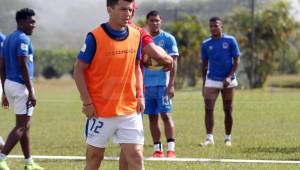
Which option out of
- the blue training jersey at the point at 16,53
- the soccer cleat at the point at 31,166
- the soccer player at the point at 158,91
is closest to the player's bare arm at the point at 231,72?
the soccer player at the point at 158,91

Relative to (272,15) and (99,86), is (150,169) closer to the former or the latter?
(99,86)

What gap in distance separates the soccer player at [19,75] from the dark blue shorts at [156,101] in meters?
2.47

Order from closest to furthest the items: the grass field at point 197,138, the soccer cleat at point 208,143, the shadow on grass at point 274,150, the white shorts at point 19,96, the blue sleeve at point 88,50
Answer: the blue sleeve at point 88,50, the white shorts at point 19,96, the grass field at point 197,138, the shadow on grass at point 274,150, the soccer cleat at point 208,143

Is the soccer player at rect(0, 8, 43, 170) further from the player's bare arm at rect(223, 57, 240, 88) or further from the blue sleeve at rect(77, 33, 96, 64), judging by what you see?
the player's bare arm at rect(223, 57, 240, 88)

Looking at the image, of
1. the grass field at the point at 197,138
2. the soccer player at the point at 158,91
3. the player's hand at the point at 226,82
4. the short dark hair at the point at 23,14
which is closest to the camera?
the short dark hair at the point at 23,14

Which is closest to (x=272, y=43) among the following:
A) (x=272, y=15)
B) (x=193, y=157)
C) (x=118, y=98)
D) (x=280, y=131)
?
(x=272, y=15)

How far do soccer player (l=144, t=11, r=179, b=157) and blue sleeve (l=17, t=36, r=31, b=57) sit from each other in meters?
2.55

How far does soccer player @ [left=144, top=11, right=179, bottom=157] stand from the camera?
12.8 m

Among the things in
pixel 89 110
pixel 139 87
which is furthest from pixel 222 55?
pixel 89 110

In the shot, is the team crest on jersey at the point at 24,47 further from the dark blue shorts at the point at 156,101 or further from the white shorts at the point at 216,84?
the white shorts at the point at 216,84

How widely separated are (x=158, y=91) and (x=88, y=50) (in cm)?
512

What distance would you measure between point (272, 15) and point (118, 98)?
62.0 metres

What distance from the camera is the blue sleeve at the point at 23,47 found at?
10.7m

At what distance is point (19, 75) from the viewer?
10852 mm
